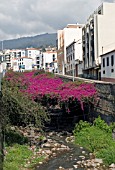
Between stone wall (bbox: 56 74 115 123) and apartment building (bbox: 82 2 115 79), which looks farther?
apartment building (bbox: 82 2 115 79)

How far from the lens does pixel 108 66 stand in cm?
3297

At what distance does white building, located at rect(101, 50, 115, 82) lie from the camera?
31.0 m

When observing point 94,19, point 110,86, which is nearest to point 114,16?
point 94,19

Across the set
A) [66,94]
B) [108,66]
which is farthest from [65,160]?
[108,66]

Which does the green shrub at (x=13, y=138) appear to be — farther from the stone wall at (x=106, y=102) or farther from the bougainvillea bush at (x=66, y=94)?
the stone wall at (x=106, y=102)

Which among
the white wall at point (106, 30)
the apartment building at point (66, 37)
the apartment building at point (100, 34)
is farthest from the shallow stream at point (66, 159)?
the apartment building at point (66, 37)

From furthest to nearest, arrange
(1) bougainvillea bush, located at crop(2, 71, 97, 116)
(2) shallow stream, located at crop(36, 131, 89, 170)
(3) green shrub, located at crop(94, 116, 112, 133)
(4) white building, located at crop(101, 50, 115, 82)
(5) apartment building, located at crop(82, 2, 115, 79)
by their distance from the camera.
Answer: (5) apartment building, located at crop(82, 2, 115, 79)
(4) white building, located at crop(101, 50, 115, 82)
(1) bougainvillea bush, located at crop(2, 71, 97, 116)
(3) green shrub, located at crop(94, 116, 112, 133)
(2) shallow stream, located at crop(36, 131, 89, 170)

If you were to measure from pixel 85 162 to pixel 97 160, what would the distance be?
0.69m

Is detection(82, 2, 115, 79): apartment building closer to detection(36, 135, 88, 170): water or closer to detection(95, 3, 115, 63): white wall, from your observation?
detection(95, 3, 115, 63): white wall

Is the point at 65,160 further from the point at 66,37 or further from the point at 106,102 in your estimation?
the point at 66,37

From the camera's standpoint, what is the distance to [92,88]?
23031 mm

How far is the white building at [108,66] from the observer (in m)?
31.0

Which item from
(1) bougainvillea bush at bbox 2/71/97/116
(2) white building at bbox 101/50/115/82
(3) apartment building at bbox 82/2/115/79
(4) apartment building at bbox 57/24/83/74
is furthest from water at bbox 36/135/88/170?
(4) apartment building at bbox 57/24/83/74

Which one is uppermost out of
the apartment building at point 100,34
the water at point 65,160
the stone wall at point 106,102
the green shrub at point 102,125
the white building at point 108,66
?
the apartment building at point 100,34
